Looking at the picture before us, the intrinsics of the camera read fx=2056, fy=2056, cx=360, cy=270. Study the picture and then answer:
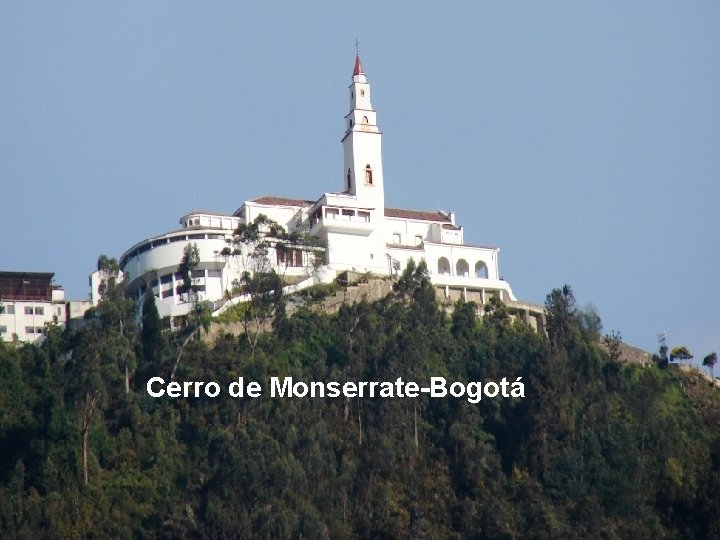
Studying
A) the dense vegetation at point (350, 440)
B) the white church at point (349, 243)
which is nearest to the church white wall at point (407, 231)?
the white church at point (349, 243)

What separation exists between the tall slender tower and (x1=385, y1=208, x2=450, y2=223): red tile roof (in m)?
1.59

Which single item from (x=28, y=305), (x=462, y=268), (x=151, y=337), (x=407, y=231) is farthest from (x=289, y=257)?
(x=28, y=305)

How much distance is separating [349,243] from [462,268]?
20.1ft

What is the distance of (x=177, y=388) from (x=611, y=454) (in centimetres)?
1712

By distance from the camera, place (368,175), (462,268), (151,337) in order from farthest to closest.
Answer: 1. (462,268)
2. (368,175)
3. (151,337)

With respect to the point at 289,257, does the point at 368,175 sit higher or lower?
higher

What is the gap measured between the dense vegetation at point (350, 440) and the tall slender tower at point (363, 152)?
7061 millimetres

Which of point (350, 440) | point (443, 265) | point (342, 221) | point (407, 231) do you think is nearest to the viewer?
point (350, 440)

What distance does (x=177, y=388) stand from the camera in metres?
80.0

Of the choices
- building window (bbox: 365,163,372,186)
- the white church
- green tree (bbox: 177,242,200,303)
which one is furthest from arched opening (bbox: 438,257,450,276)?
green tree (bbox: 177,242,200,303)

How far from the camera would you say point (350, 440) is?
78.5 meters

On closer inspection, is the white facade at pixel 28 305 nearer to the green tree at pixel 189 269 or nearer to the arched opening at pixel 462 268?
the green tree at pixel 189 269

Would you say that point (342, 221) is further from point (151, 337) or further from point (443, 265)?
point (151, 337)

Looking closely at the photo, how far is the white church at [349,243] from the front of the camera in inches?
3514
